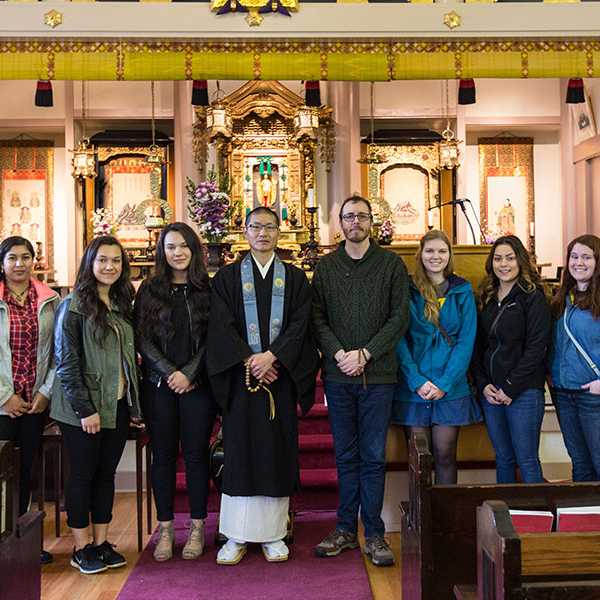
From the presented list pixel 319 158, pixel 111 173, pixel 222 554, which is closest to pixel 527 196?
pixel 319 158

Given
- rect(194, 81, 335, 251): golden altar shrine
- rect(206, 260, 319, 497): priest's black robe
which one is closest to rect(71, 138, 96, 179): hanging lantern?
rect(194, 81, 335, 251): golden altar shrine

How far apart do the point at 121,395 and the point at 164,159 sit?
24.3ft

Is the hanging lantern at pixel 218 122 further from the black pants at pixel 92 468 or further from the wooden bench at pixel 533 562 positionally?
the wooden bench at pixel 533 562

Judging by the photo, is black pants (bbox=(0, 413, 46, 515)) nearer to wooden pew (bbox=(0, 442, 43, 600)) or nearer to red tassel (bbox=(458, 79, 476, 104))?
wooden pew (bbox=(0, 442, 43, 600))

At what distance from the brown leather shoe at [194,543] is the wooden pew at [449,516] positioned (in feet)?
4.83

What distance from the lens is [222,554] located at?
362 centimetres

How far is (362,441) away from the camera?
3.68 metres

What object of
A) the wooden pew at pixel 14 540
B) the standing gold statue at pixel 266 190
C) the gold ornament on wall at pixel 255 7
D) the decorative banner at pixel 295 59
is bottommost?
the wooden pew at pixel 14 540

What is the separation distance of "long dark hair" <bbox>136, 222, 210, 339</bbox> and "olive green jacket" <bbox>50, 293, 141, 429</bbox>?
0.45 ft

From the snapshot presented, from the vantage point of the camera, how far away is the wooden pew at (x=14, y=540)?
7.86 ft

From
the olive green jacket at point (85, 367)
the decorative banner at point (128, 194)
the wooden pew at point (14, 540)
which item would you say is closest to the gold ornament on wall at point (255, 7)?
the olive green jacket at point (85, 367)

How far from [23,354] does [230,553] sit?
133cm

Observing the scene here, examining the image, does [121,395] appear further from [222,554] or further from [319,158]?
[319,158]

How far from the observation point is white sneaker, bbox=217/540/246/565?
11.8 ft
